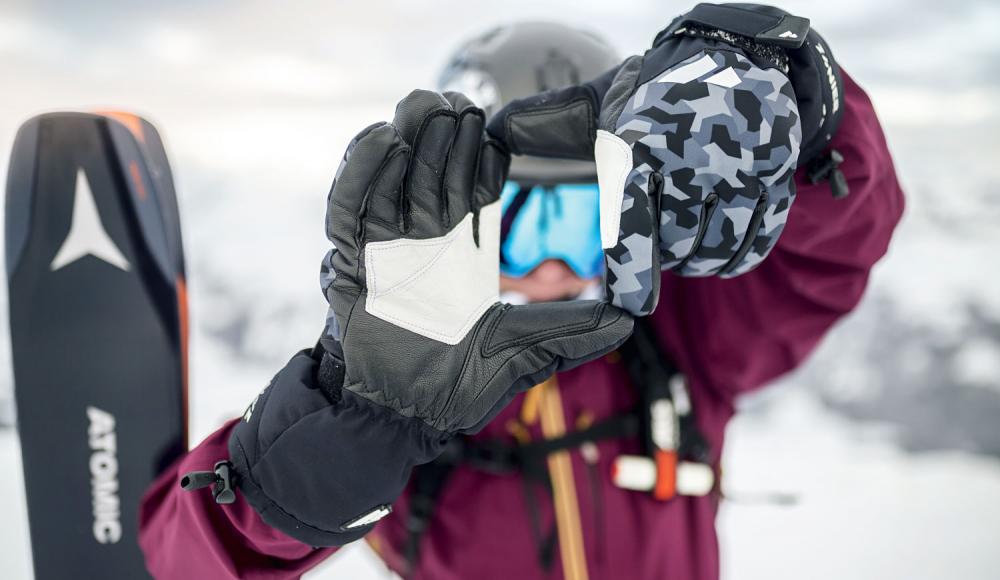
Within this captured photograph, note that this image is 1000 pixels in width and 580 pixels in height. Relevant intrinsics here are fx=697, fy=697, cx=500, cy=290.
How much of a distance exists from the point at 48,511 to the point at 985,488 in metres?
1.86

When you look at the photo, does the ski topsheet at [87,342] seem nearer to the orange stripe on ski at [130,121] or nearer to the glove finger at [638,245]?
the orange stripe on ski at [130,121]

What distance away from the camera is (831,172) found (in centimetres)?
59

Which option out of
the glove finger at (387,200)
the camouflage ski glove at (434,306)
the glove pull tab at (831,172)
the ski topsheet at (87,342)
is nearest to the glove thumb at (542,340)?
the camouflage ski glove at (434,306)

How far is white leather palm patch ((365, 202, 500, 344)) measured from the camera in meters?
0.52

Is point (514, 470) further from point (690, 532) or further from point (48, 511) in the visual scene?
point (48, 511)

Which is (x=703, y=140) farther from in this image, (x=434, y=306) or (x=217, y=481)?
(x=217, y=481)

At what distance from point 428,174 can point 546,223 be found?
0.29 metres

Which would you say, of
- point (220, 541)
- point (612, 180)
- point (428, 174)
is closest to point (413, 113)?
point (428, 174)

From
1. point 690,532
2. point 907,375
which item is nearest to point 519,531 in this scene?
point 690,532

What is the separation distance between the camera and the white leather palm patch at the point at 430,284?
20.5 inches

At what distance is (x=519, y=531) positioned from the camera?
83 centimetres

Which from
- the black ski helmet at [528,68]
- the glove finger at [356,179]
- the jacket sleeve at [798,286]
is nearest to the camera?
the glove finger at [356,179]

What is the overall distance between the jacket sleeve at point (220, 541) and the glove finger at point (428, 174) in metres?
0.28

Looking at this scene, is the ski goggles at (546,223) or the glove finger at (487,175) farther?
the ski goggles at (546,223)
